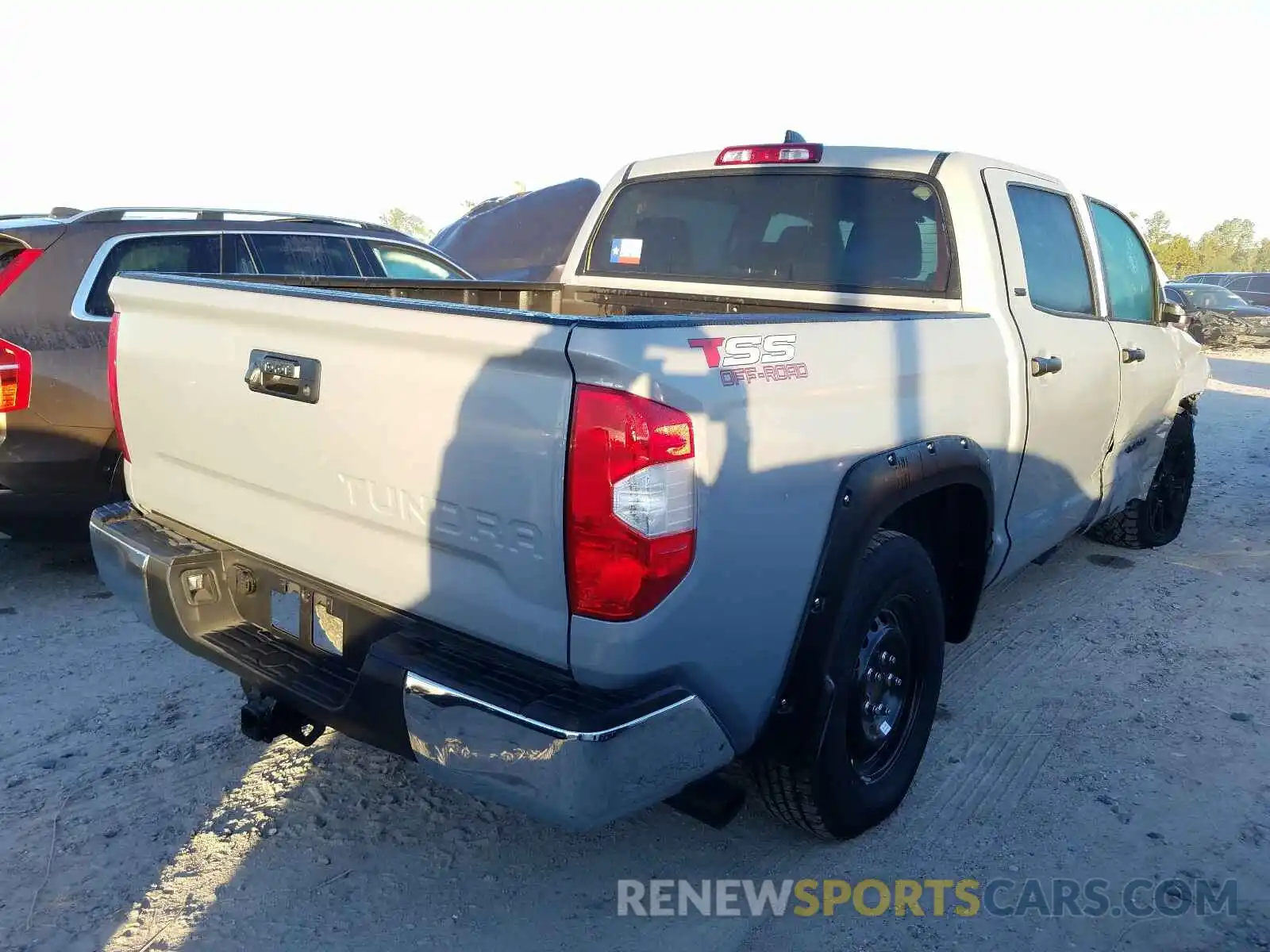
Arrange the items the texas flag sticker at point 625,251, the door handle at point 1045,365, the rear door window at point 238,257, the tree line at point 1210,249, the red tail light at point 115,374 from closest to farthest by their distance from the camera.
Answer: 1. the red tail light at point 115,374
2. the door handle at point 1045,365
3. the texas flag sticker at point 625,251
4. the rear door window at point 238,257
5. the tree line at point 1210,249

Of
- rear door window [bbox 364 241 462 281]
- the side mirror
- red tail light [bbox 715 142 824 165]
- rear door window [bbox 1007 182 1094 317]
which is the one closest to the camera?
rear door window [bbox 1007 182 1094 317]

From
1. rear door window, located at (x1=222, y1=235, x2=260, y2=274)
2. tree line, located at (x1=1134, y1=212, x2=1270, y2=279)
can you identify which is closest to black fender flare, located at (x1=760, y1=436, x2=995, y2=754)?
rear door window, located at (x1=222, y1=235, x2=260, y2=274)

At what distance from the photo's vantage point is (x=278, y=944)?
7.77ft

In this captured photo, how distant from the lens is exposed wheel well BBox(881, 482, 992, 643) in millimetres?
3098

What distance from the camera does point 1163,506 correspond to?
568 centimetres

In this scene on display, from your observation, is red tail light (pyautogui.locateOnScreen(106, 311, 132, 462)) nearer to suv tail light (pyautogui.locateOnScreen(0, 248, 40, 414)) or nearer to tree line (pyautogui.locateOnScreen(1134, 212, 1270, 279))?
suv tail light (pyautogui.locateOnScreen(0, 248, 40, 414))

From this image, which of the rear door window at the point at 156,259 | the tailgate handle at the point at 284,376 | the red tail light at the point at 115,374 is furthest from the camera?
the rear door window at the point at 156,259

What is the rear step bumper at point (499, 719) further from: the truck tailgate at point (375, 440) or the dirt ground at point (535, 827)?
the dirt ground at point (535, 827)

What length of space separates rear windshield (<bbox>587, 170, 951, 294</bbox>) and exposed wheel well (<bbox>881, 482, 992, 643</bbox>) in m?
0.74

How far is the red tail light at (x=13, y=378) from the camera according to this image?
4281 mm

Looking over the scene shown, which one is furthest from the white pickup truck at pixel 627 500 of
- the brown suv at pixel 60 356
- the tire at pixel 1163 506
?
the tire at pixel 1163 506

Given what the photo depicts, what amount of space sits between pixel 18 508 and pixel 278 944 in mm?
2981

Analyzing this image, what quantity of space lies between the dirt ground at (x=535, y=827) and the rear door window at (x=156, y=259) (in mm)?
1628

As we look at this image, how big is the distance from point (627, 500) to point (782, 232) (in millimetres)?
2204
